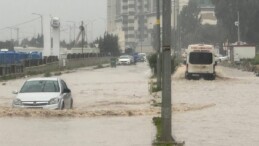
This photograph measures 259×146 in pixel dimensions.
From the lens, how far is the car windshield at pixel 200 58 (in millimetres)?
49422

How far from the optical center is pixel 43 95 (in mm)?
22062

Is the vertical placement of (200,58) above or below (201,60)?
above

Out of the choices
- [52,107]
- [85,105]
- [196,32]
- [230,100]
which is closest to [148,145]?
[52,107]

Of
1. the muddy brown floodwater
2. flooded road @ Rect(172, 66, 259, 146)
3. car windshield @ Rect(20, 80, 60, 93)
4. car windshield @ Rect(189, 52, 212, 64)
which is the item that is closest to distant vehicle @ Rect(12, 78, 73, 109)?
car windshield @ Rect(20, 80, 60, 93)

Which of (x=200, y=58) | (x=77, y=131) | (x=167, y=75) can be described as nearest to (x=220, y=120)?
(x=77, y=131)

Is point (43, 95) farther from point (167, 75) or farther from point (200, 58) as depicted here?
point (200, 58)

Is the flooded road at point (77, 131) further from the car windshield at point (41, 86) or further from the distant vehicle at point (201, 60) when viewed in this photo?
the distant vehicle at point (201, 60)

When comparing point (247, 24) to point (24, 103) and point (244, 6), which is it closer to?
point (244, 6)

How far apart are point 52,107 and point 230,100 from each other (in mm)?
12280

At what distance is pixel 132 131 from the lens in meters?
17.7

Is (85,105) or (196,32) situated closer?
(85,105)

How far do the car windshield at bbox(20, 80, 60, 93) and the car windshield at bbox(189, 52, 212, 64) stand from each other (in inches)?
1078

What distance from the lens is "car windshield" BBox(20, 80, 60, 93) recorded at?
2280 centimetres

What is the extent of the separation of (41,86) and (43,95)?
42.9 inches
